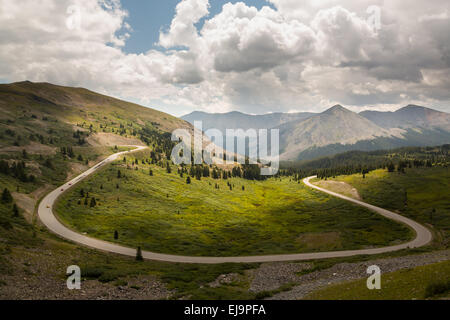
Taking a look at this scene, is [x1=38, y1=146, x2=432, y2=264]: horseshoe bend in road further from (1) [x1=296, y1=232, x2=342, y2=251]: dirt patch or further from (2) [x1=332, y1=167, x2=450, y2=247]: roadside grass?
(2) [x1=332, y1=167, x2=450, y2=247]: roadside grass

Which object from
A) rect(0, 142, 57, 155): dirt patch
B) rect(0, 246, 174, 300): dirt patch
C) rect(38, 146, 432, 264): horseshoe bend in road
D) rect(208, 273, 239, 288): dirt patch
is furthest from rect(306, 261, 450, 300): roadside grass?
rect(0, 142, 57, 155): dirt patch

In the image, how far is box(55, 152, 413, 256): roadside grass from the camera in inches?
2896

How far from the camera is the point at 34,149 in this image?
16625 cm

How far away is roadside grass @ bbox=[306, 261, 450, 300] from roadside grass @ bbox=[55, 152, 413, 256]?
44.0 m

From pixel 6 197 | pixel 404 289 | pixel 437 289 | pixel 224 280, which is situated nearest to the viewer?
pixel 437 289

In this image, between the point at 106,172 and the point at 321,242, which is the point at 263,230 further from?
the point at 106,172

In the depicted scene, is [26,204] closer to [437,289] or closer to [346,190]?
[437,289]

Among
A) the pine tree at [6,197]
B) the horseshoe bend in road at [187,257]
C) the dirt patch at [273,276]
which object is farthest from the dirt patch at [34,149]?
the dirt patch at [273,276]

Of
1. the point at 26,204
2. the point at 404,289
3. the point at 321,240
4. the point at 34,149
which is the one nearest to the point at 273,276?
the point at 404,289

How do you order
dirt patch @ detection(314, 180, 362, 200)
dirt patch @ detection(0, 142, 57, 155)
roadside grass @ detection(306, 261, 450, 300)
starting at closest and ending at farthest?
roadside grass @ detection(306, 261, 450, 300) → dirt patch @ detection(0, 142, 57, 155) → dirt patch @ detection(314, 180, 362, 200)

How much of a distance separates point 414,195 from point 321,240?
107 m

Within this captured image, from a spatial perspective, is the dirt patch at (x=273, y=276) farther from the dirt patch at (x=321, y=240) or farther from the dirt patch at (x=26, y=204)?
the dirt patch at (x=26, y=204)
